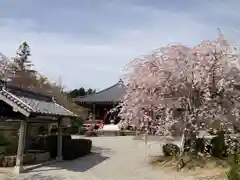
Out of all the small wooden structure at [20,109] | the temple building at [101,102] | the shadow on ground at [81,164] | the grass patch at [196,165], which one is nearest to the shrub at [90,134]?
the temple building at [101,102]

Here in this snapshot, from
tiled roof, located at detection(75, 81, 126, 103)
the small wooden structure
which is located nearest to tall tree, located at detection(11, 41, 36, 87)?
tiled roof, located at detection(75, 81, 126, 103)

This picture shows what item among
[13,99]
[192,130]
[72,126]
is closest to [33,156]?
[13,99]

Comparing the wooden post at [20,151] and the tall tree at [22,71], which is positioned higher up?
the tall tree at [22,71]

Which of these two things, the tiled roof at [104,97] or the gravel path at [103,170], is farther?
Result: the tiled roof at [104,97]

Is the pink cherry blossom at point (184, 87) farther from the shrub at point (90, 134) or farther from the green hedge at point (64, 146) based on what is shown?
the shrub at point (90, 134)

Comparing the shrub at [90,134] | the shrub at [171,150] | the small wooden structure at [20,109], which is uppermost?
the small wooden structure at [20,109]

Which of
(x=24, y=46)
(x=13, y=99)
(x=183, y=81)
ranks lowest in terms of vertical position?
(x=13, y=99)

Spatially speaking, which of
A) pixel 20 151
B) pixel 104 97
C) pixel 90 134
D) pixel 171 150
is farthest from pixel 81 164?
pixel 104 97

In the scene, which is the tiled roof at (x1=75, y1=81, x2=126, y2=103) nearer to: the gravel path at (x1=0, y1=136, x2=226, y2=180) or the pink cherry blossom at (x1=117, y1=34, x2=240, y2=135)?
the gravel path at (x1=0, y1=136, x2=226, y2=180)

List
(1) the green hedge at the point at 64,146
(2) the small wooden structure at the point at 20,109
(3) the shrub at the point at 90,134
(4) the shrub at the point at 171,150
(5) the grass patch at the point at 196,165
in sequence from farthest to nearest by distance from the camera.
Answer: (3) the shrub at the point at 90,134 < (1) the green hedge at the point at 64,146 < (4) the shrub at the point at 171,150 < (5) the grass patch at the point at 196,165 < (2) the small wooden structure at the point at 20,109

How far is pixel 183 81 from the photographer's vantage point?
13.3 metres

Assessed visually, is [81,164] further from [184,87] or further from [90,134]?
[90,134]

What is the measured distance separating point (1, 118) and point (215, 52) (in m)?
8.45

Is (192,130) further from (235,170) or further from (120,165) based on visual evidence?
(235,170)
